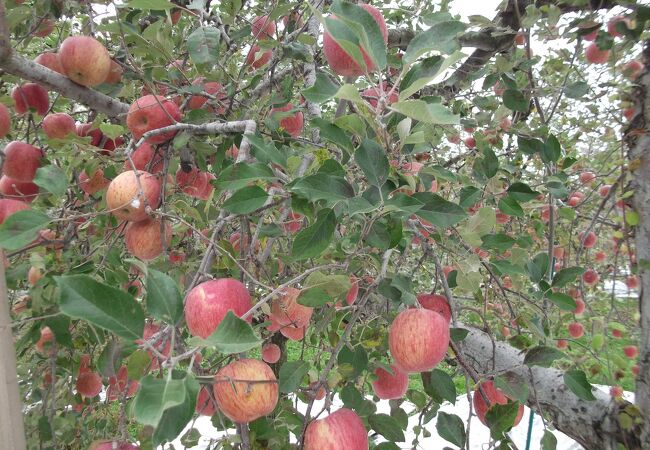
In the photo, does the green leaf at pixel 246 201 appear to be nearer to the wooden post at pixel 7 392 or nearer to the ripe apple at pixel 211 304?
the ripe apple at pixel 211 304

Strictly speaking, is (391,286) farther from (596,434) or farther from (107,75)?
(107,75)

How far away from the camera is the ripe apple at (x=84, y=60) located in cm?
106

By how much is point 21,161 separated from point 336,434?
992 millimetres

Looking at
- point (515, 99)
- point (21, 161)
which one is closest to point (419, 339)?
point (515, 99)

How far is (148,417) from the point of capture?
38cm

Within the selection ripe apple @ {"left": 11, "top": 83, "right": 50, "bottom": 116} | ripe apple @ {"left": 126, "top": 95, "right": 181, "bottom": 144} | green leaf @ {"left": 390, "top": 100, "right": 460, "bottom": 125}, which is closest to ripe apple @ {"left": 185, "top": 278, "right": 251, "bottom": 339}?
green leaf @ {"left": 390, "top": 100, "right": 460, "bottom": 125}

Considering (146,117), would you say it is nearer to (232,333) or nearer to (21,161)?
(21,161)

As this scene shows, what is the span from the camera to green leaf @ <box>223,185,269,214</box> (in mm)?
677

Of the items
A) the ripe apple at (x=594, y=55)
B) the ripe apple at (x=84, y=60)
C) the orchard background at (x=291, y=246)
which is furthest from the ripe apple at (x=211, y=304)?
the ripe apple at (x=594, y=55)

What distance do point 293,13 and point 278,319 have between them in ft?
3.11

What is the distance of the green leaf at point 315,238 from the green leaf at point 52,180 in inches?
15.4

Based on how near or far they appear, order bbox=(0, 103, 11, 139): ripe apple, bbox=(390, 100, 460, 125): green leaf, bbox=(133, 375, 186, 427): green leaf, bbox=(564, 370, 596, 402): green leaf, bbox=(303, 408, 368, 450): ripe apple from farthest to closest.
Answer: bbox=(0, 103, 11, 139): ripe apple, bbox=(564, 370, 596, 402): green leaf, bbox=(303, 408, 368, 450): ripe apple, bbox=(390, 100, 460, 125): green leaf, bbox=(133, 375, 186, 427): green leaf

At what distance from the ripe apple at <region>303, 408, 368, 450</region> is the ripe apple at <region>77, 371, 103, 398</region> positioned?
2.50 ft

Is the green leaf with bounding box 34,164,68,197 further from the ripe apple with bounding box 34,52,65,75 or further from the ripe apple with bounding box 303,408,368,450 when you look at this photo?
the ripe apple with bounding box 34,52,65,75
